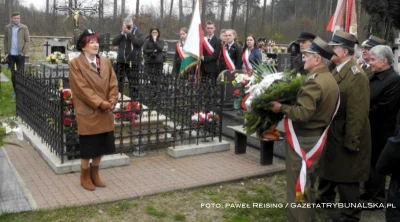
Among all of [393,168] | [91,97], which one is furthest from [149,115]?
[393,168]

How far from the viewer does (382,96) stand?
4.79m

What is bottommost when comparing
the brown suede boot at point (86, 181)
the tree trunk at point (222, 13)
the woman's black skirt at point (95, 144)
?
the brown suede boot at point (86, 181)

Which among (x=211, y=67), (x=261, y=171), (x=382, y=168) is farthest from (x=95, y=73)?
(x=211, y=67)

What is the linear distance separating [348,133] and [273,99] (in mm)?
808

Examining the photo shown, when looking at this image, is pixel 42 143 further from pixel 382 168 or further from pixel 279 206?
pixel 382 168

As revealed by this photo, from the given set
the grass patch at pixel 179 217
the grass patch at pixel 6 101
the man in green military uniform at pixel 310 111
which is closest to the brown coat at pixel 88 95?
the grass patch at pixel 179 217

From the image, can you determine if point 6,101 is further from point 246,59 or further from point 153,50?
point 246,59

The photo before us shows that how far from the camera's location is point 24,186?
518 centimetres

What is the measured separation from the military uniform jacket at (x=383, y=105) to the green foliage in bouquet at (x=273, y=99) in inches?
37.0

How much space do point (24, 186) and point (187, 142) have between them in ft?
9.26

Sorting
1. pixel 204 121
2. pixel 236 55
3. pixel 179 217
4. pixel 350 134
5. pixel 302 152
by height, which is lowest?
pixel 179 217

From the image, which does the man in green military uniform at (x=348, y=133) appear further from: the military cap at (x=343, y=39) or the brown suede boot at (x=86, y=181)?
the brown suede boot at (x=86, y=181)

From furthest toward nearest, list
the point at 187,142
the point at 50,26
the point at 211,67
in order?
1. the point at 50,26
2. the point at 211,67
3. the point at 187,142

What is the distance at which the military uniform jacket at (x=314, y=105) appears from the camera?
3.84 metres
